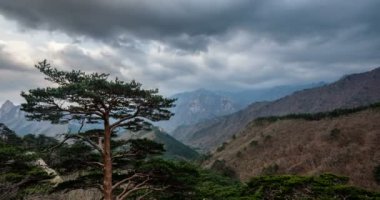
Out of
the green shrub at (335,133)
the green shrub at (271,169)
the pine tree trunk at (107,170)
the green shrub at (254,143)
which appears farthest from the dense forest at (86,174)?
the green shrub at (254,143)

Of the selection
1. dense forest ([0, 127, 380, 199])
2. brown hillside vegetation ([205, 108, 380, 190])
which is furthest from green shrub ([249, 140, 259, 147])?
dense forest ([0, 127, 380, 199])

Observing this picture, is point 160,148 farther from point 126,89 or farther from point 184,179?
point 126,89

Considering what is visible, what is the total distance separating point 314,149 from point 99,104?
4679 inches

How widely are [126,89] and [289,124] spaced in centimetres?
14447

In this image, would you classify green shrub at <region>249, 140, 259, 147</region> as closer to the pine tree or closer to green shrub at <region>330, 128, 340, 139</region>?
green shrub at <region>330, 128, 340, 139</region>

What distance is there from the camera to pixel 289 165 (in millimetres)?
126562

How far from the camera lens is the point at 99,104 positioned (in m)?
21.5

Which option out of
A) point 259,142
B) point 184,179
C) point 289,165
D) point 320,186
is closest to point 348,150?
point 289,165

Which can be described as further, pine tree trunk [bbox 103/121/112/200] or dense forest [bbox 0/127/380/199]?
dense forest [bbox 0/127/380/199]

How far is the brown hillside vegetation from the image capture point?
113 m

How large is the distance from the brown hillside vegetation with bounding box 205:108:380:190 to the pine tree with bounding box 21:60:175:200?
294 feet

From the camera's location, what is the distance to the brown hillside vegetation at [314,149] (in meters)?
113

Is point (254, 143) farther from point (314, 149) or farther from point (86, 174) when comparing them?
point (86, 174)

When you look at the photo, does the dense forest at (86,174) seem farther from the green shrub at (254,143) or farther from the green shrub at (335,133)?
the green shrub at (254,143)
